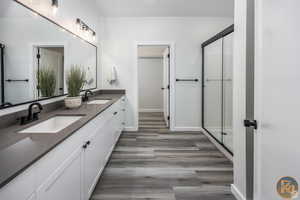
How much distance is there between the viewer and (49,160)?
3.56 ft

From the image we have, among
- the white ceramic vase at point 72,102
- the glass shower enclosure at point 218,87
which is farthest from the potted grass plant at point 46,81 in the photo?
the glass shower enclosure at point 218,87

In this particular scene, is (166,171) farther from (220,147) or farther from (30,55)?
(30,55)

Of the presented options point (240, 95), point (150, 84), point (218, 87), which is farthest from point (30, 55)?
point (150, 84)

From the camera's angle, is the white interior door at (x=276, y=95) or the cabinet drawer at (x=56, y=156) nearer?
the cabinet drawer at (x=56, y=156)

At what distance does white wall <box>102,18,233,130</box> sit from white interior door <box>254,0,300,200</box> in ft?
10.2

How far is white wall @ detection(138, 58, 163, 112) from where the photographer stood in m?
7.65

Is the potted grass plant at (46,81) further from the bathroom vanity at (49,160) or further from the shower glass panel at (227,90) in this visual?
the shower glass panel at (227,90)

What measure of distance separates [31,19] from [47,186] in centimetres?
156

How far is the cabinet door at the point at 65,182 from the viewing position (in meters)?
1.07

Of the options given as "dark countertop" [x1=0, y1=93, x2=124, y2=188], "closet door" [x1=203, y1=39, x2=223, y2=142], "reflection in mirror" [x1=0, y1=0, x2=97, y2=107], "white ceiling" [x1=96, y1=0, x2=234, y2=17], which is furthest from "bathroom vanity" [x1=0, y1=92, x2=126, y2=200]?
"white ceiling" [x1=96, y1=0, x2=234, y2=17]

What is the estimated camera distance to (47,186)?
1.07 meters

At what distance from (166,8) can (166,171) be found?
2.93 m

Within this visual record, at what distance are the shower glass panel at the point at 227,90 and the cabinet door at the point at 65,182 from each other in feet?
7.15

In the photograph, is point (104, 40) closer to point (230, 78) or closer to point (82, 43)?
point (82, 43)
